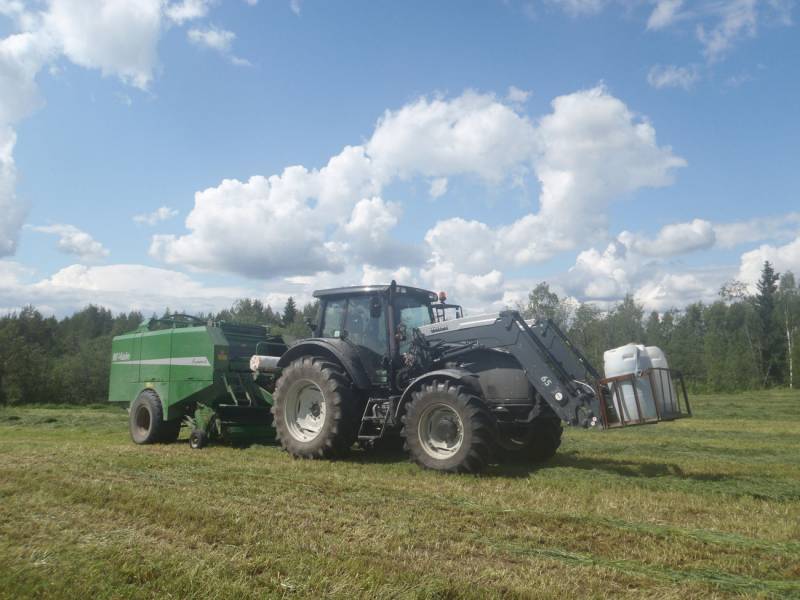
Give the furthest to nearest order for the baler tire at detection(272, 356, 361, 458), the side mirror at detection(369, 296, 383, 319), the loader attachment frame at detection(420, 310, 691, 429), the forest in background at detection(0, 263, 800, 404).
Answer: the forest in background at detection(0, 263, 800, 404), the side mirror at detection(369, 296, 383, 319), the baler tire at detection(272, 356, 361, 458), the loader attachment frame at detection(420, 310, 691, 429)

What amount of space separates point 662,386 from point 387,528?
428 cm

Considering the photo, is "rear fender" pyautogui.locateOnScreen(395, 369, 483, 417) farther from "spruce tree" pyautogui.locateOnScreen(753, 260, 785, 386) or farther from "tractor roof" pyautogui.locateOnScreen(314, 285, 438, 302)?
"spruce tree" pyautogui.locateOnScreen(753, 260, 785, 386)

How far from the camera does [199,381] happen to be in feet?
35.7

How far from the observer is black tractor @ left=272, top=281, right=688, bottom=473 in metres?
7.72

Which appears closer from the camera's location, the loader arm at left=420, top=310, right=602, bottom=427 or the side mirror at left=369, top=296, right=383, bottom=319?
the loader arm at left=420, top=310, right=602, bottom=427

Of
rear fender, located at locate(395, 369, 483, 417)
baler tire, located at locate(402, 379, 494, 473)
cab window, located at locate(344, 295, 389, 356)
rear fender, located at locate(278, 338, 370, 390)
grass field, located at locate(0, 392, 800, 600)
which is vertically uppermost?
cab window, located at locate(344, 295, 389, 356)

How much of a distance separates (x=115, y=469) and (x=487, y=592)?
540 centimetres

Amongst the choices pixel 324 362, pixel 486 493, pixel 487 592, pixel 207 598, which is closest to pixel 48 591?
pixel 207 598

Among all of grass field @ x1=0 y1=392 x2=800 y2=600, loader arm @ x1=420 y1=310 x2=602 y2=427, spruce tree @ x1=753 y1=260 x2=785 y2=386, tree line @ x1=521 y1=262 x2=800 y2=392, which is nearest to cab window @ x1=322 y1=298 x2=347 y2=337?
loader arm @ x1=420 y1=310 x2=602 y2=427

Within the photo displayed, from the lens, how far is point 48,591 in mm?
3287

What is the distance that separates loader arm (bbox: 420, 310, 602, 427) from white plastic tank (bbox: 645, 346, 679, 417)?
70 cm

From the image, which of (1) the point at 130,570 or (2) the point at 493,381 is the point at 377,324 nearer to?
(2) the point at 493,381

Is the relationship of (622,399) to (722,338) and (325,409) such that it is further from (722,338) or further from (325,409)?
(722,338)

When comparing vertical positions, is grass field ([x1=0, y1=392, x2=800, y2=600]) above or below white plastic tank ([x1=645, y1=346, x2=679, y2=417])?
below
